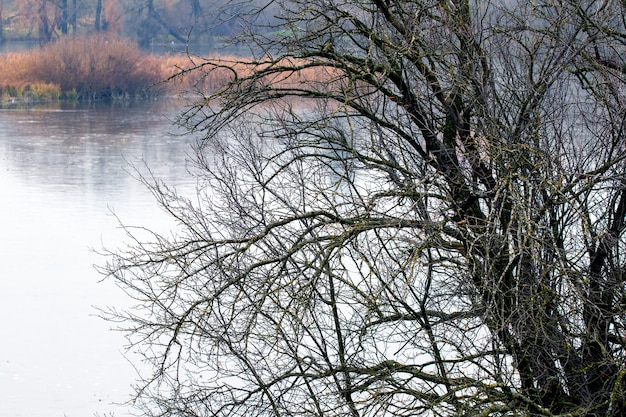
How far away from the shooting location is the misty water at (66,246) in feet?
34.6

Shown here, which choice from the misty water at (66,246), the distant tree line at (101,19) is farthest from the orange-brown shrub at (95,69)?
the distant tree line at (101,19)

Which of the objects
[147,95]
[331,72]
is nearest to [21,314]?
[331,72]

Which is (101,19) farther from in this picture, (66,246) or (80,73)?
(66,246)

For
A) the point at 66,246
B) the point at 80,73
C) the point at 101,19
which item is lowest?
the point at 66,246

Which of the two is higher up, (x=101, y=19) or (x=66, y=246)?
(x=101, y=19)

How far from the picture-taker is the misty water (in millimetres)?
10539

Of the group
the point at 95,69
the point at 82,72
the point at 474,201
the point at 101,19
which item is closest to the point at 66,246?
the point at 474,201

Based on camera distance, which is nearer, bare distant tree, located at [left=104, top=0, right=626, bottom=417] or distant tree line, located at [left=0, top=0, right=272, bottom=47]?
bare distant tree, located at [left=104, top=0, right=626, bottom=417]

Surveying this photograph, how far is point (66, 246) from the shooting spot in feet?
49.6

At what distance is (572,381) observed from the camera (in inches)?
283

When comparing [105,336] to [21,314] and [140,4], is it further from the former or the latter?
[140,4]

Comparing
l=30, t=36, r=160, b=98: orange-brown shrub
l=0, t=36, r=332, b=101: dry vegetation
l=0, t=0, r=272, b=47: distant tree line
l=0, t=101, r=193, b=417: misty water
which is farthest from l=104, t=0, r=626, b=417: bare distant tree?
l=0, t=0, r=272, b=47: distant tree line

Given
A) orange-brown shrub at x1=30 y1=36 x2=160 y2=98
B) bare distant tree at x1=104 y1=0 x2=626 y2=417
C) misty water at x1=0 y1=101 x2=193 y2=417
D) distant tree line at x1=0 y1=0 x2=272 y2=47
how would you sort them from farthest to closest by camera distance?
distant tree line at x1=0 y1=0 x2=272 y2=47 < orange-brown shrub at x1=30 y1=36 x2=160 y2=98 < misty water at x1=0 y1=101 x2=193 y2=417 < bare distant tree at x1=104 y1=0 x2=626 y2=417

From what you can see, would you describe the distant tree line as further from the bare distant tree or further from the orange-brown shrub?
the bare distant tree
